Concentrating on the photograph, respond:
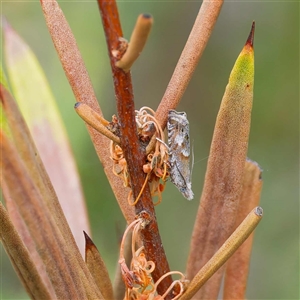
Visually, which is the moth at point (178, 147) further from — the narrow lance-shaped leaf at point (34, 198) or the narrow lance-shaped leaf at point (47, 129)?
the narrow lance-shaped leaf at point (47, 129)

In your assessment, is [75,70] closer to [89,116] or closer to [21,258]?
[89,116]

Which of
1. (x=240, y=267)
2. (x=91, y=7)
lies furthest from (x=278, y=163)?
(x=240, y=267)

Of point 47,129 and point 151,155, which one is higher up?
point 47,129

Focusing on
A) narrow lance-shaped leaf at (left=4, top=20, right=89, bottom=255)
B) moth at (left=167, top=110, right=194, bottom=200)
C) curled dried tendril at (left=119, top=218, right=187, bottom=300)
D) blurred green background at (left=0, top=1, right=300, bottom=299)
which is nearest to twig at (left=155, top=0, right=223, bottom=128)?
moth at (left=167, top=110, right=194, bottom=200)

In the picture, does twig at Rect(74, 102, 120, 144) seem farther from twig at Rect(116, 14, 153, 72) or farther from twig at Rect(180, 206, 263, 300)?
twig at Rect(180, 206, 263, 300)

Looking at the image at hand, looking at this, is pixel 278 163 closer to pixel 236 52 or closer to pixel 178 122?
pixel 236 52

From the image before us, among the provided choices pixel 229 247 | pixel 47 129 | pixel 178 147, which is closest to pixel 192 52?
pixel 178 147

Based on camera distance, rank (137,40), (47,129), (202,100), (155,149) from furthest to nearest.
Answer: (202,100), (47,129), (155,149), (137,40)
